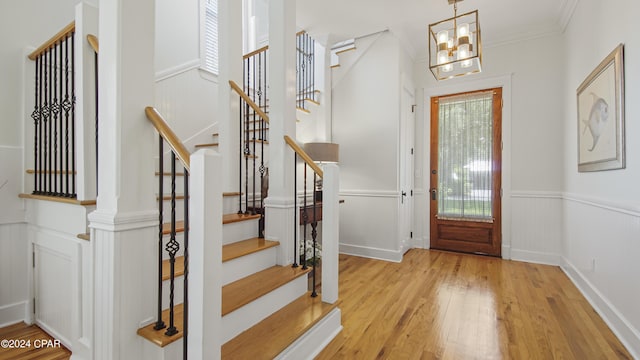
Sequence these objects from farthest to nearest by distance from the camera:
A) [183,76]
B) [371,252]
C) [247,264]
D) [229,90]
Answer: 1. [371,252]
2. [183,76]
3. [229,90]
4. [247,264]

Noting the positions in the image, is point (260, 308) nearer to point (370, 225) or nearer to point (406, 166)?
point (370, 225)

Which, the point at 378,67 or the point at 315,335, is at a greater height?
the point at 378,67

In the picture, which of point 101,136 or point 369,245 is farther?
point 369,245

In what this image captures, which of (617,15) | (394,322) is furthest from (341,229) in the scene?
(617,15)

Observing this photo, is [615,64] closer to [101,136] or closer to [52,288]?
[101,136]

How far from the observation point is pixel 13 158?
2.14 metres

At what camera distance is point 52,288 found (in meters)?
1.93

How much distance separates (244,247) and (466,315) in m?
1.82

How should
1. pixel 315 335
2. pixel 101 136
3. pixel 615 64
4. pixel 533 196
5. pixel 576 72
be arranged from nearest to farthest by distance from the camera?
pixel 101 136
pixel 315 335
pixel 615 64
pixel 576 72
pixel 533 196

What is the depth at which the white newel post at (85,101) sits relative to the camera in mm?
Answer: 1615

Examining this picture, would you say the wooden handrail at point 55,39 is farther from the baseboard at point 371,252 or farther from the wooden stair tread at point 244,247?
the baseboard at point 371,252

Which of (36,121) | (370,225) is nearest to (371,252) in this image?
(370,225)

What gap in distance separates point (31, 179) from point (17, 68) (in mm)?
838

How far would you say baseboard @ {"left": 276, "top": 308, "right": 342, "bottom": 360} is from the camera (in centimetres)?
160
